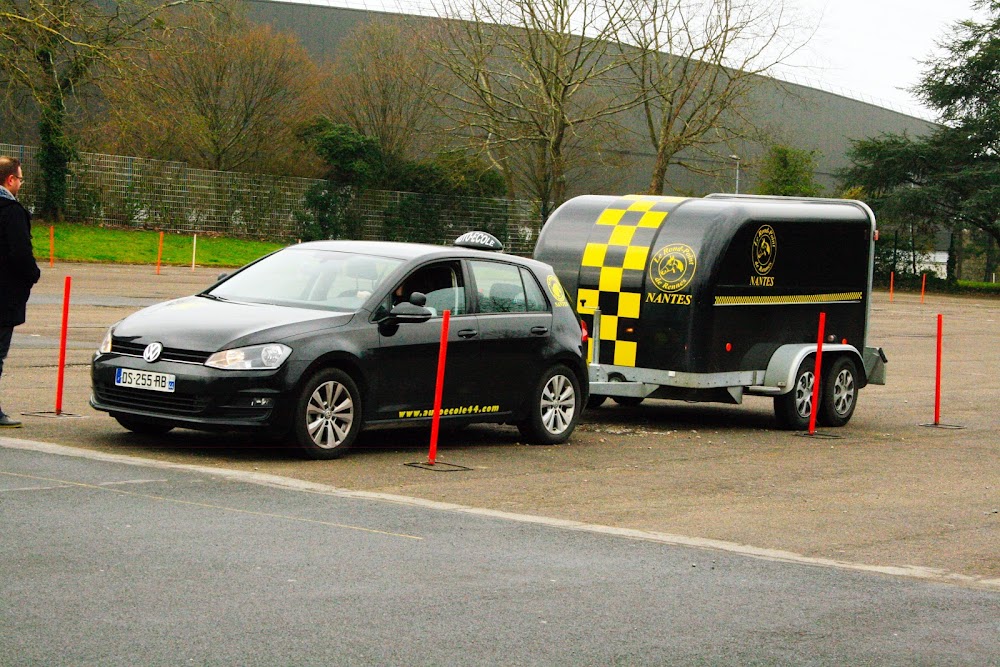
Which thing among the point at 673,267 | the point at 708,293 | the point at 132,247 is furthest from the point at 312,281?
the point at 132,247

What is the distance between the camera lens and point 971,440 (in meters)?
14.7

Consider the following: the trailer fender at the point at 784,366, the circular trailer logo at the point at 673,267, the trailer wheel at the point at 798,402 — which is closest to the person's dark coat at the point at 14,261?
the circular trailer logo at the point at 673,267

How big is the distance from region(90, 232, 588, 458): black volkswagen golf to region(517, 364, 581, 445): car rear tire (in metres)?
0.01

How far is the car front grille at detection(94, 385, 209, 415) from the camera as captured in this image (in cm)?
1050

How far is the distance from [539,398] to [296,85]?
43814 mm

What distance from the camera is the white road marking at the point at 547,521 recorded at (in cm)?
783

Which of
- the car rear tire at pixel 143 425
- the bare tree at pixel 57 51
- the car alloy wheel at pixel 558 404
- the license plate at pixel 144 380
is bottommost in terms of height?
the car rear tire at pixel 143 425

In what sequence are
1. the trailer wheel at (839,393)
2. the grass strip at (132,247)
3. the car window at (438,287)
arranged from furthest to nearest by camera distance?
1. the grass strip at (132,247)
2. the trailer wheel at (839,393)
3. the car window at (438,287)

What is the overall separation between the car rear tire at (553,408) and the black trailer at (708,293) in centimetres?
153

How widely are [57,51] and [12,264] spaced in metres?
33.6

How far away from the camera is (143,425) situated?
1143cm

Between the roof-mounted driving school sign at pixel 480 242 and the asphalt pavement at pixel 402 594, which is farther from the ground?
the roof-mounted driving school sign at pixel 480 242

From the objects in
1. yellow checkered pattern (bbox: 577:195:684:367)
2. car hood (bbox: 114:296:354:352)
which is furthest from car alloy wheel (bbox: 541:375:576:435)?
car hood (bbox: 114:296:354:352)

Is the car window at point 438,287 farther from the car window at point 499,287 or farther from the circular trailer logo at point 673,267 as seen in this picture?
the circular trailer logo at point 673,267
